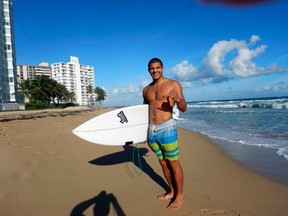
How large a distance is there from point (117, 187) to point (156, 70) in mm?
1855

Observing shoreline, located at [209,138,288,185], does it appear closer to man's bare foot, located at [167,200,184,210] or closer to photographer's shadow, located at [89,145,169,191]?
photographer's shadow, located at [89,145,169,191]

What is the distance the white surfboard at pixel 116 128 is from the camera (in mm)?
4027

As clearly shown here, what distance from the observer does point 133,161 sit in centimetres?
491

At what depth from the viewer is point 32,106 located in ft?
149

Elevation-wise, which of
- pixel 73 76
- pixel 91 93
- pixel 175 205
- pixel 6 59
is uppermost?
pixel 73 76

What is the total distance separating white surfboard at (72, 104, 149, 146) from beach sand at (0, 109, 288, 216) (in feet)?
1.94

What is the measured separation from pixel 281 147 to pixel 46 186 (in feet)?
20.3

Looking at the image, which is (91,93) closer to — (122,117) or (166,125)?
(122,117)

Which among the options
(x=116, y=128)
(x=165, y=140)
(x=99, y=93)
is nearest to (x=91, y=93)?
(x=99, y=93)

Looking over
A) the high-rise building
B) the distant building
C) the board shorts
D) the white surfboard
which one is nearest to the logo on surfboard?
the white surfboard

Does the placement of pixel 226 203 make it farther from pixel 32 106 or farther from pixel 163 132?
pixel 32 106

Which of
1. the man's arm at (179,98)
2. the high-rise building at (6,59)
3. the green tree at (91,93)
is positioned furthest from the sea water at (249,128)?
the green tree at (91,93)

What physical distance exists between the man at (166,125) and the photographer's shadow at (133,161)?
21.7 inches

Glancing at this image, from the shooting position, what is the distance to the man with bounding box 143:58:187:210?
2.89 meters
